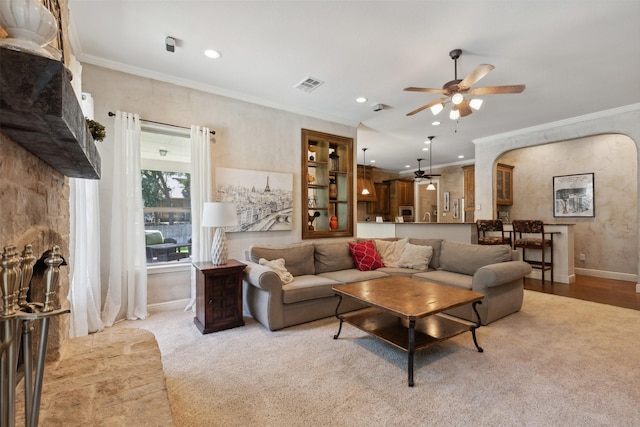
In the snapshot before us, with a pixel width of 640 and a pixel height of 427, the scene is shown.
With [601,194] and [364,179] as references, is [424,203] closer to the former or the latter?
[364,179]

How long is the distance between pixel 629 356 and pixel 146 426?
3425mm

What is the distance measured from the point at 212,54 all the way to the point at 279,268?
2.35 metres

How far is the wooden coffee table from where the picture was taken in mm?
2129

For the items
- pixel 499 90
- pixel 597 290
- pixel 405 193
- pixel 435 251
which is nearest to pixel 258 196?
pixel 435 251

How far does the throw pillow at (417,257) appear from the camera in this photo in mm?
3927

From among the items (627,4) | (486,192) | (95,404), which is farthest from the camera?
(486,192)

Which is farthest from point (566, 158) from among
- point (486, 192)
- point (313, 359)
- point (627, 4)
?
point (313, 359)

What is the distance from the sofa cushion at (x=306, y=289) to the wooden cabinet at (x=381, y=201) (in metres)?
Result: 6.54

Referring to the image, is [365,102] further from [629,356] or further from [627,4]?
[629,356]

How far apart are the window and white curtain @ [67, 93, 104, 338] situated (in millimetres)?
592

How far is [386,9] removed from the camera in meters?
2.33

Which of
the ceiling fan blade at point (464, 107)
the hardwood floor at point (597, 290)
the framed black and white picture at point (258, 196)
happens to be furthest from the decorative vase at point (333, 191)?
the hardwood floor at point (597, 290)

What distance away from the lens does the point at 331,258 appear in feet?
12.9

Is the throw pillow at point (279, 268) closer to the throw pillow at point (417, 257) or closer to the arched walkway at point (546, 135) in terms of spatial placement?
the throw pillow at point (417, 257)
